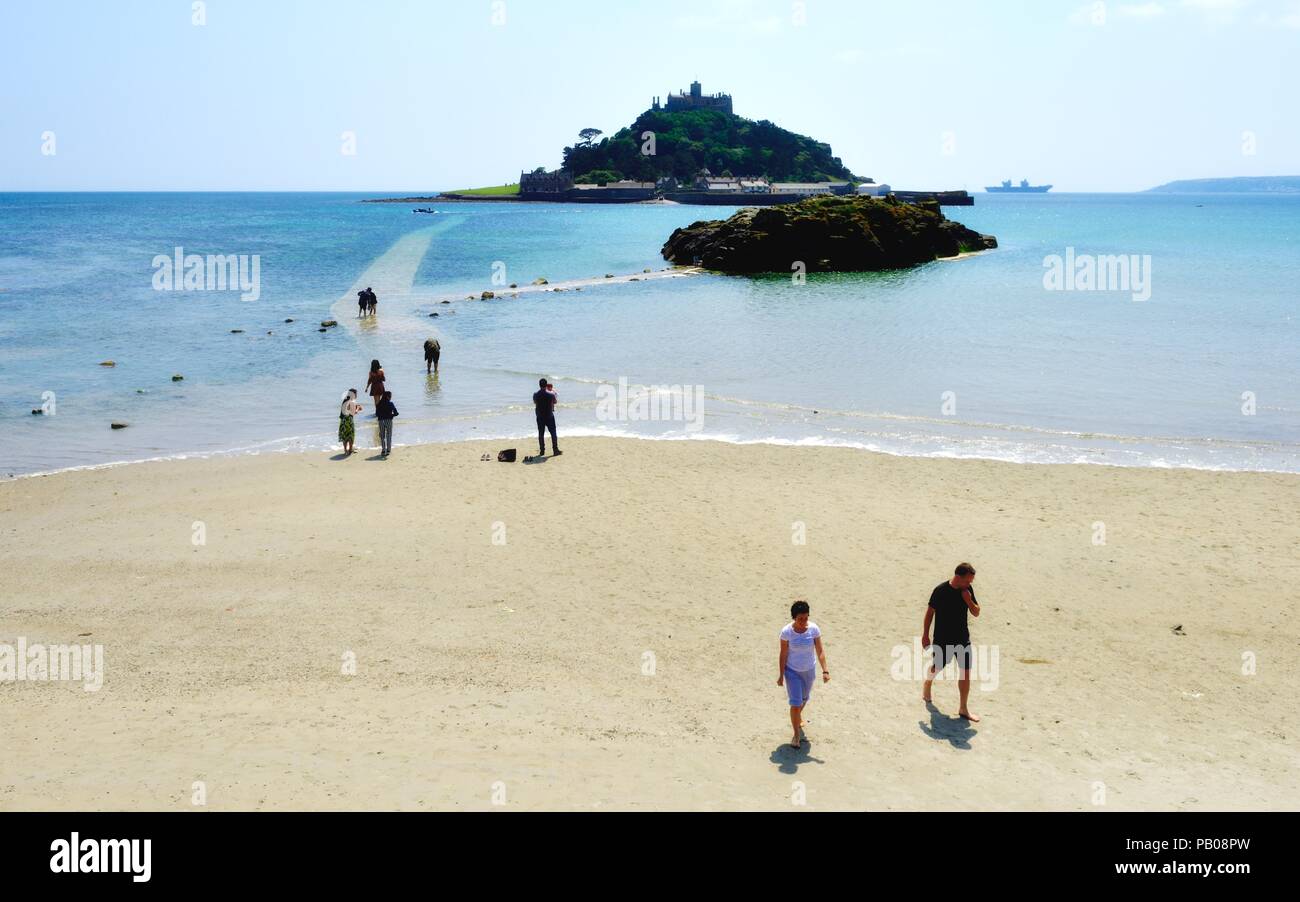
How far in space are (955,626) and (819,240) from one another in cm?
6567

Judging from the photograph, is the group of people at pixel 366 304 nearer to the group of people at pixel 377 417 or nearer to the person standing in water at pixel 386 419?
the group of people at pixel 377 417

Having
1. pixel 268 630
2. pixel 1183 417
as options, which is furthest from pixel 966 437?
pixel 268 630

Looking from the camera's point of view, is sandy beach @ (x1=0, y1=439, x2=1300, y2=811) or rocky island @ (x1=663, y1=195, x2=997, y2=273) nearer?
sandy beach @ (x1=0, y1=439, x2=1300, y2=811)

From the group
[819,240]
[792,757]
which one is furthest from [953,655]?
[819,240]

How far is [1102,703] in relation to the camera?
10258 mm

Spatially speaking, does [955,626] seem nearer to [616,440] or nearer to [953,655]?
[953,655]

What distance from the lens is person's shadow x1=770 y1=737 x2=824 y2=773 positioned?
883cm

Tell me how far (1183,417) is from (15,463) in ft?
91.1

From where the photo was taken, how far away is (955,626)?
10070 mm

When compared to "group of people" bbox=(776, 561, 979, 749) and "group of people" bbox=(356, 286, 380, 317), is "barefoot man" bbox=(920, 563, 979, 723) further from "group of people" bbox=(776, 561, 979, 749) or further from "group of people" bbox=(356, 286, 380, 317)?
"group of people" bbox=(356, 286, 380, 317)

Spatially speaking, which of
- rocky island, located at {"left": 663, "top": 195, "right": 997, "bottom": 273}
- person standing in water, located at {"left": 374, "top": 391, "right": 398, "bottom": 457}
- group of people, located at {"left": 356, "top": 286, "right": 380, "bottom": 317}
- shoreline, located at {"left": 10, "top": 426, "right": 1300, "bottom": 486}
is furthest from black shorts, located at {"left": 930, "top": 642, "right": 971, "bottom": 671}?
rocky island, located at {"left": 663, "top": 195, "right": 997, "bottom": 273}

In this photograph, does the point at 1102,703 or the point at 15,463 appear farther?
the point at 15,463

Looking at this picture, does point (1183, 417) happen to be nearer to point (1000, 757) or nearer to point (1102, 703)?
point (1102, 703)
